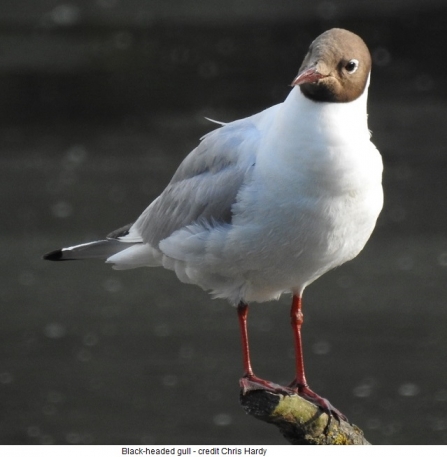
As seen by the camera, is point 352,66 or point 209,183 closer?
point 352,66

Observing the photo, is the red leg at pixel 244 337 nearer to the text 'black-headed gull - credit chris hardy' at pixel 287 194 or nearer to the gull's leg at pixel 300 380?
the text 'black-headed gull - credit chris hardy' at pixel 287 194

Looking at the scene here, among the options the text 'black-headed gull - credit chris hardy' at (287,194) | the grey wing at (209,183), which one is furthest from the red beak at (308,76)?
the grey wing at (209,183)

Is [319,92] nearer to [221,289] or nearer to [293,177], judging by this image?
[293,177]

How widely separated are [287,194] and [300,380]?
546mm

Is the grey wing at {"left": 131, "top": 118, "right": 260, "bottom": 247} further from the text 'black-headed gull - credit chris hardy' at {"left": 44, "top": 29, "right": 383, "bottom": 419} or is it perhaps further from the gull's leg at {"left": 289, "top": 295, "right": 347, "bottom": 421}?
the gull's leg at {"left": 289, "top": 295, "right": 347, "bottom": 421}

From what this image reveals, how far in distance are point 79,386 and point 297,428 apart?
299 centimetres

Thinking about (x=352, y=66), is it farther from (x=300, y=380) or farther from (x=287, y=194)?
(x=300, y=380)

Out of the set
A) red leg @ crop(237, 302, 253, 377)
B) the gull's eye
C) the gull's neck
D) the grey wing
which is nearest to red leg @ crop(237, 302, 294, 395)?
red leg @ crop(237, 302, 253, 377)

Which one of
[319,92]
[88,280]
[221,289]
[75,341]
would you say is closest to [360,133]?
[319,92]

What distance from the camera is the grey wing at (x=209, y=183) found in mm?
2578

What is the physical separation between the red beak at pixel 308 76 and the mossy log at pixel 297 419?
682 millimetres

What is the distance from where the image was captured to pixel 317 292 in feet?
20.5

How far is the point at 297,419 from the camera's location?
100 inches

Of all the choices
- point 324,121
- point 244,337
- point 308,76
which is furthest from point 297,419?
point 308,76
